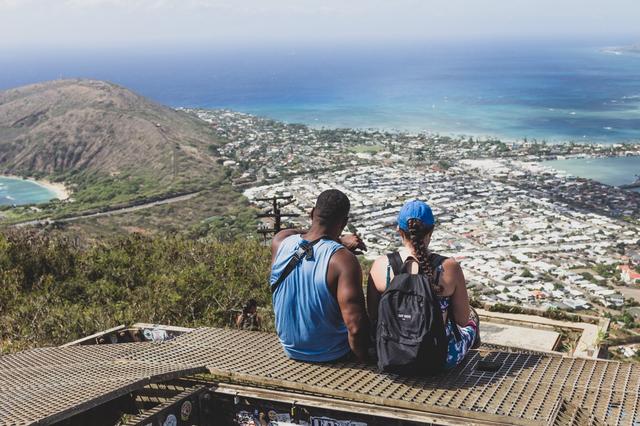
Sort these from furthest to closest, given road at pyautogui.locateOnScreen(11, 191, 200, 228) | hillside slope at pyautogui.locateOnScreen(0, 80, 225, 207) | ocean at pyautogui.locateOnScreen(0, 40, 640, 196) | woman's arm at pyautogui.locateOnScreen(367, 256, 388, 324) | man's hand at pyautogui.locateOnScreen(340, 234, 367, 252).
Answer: ocean at pyautogui.locateOnScreen(0, 40, 640, 196), hillside slope at pyautogui.locateOnScreen(0, 80, 225, 207), road at pyautogui.locateOnScreen(11, 191, 200, 228), man's hand at pyautogui.locateOnScreen(340, 234, 367, 252), woman's arm at pyautogui.locateOnScreen(367, 256, 388, 324)

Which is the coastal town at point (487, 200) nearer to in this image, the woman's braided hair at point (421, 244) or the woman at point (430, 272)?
the woman at point (430, 272)

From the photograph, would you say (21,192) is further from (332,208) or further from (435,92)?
(435,92)

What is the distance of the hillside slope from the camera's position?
130 ft

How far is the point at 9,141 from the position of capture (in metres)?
50.7

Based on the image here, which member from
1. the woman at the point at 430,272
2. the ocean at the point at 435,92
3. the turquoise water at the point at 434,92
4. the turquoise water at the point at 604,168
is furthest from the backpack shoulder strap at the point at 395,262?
the turquoise water at the point at 434,92

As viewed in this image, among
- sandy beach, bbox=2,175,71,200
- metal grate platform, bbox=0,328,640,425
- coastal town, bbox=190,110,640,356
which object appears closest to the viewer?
metal grate platform, bbox=0,328,640,425

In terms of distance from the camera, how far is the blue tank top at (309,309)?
2682 millimetres

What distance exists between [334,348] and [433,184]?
35152 mm

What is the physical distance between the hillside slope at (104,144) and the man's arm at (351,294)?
3363 cm

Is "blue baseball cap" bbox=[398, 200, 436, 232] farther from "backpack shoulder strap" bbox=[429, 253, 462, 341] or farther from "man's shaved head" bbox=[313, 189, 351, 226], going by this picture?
"man's shaved head" bbox=[313, 189, 351, 226]

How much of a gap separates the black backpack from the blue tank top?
27 centimetres

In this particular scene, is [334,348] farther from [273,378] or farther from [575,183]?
[575,183]

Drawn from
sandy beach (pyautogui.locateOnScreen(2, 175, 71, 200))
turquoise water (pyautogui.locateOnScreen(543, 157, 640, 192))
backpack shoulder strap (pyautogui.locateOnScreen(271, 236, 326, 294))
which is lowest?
sandy beach (pyautogui.locateOnScreen(2, 175, 71, 200))

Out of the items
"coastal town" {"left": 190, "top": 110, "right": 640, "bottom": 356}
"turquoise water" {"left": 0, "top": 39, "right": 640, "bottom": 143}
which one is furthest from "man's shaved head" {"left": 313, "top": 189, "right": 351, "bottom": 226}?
"turquoise water" {"left": 0, "top": 39, "right": 640, "bottom": 143}
